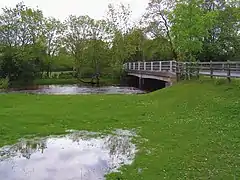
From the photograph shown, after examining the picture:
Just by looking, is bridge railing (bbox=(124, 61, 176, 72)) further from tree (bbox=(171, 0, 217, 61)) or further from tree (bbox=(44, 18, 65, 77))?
tree (bbox=(44, 18, 65, 77))

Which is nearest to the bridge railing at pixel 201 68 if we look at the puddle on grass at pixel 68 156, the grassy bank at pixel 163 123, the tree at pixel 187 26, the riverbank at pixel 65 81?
the grassy bank at pixel 163 123

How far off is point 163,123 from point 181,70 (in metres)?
13.1

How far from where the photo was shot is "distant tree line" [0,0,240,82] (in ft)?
136

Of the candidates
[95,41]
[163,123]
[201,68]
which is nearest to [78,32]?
[95,41]

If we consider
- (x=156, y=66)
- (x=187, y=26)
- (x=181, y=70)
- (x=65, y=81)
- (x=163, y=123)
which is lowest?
(x=65, y=81)

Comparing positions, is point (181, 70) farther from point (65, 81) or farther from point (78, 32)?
point (65, 81)

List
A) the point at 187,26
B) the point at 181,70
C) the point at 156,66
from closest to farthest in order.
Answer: the point at 181,70
the point at 187,26
the point at 156,66

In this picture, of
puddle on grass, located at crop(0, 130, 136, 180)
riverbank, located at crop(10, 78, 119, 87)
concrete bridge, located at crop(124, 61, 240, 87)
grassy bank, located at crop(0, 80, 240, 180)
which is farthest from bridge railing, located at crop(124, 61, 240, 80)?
riverbank, located at crop(10, 78, 119, 87)

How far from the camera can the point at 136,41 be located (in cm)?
4991

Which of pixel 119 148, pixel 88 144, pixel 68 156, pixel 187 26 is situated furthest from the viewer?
pixel 187 26

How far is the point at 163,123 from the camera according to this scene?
11.9m

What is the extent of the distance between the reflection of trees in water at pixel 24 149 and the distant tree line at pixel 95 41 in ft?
108

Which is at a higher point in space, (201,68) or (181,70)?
→ (201,68)

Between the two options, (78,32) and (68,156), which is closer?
(68,156)
